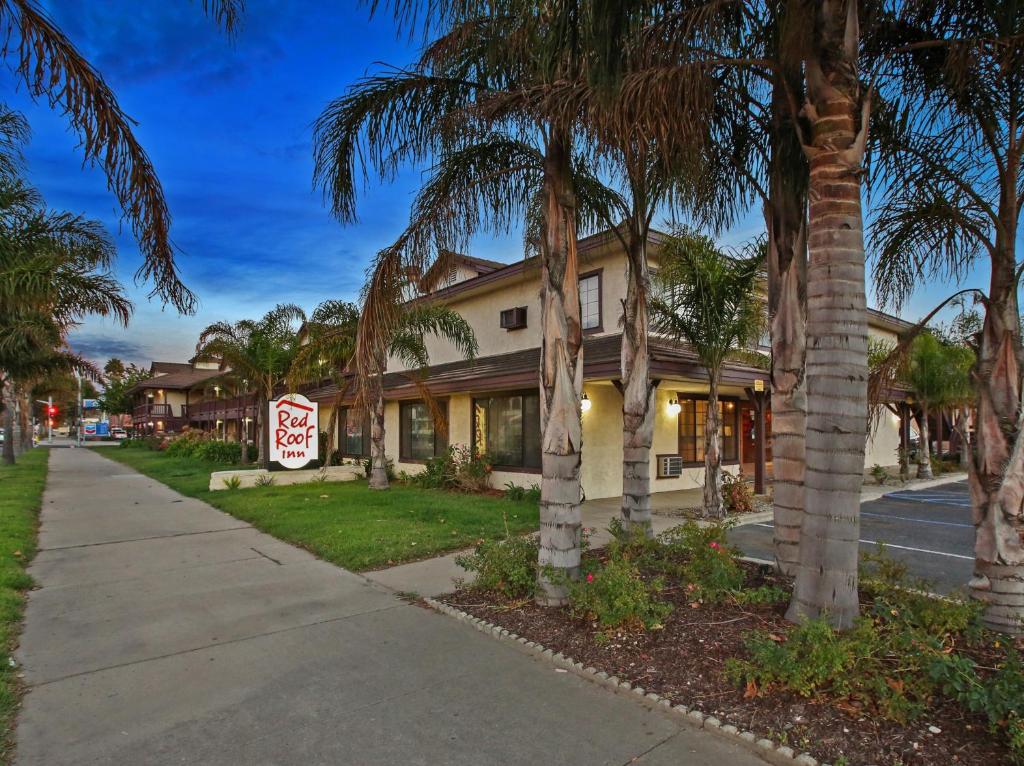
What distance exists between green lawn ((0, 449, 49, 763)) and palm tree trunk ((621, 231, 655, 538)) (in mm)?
5408

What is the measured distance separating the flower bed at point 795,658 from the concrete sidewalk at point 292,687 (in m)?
0.34

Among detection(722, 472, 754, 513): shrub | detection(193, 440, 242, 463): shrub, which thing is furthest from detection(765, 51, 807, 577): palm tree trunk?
detection(193, 440, 242, 463): shrub

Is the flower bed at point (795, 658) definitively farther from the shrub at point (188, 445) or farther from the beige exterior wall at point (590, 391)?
the shrub at point (188, 445)

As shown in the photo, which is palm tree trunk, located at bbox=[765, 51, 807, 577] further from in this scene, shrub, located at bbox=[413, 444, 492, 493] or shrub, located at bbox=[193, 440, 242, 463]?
shrub, located at bbox=[193, 440, 242, 463]

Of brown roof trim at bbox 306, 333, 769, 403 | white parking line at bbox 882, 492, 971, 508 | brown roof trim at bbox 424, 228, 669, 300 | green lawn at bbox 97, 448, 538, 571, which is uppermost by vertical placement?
brown roof trim at bbox 424, 228, 669, 300

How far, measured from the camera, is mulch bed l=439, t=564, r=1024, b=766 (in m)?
2.98

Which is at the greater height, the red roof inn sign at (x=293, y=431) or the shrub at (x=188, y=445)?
the red roof inn sign at (x=293, y=431)

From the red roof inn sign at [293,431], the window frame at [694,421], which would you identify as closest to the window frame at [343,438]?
the red roof inn sign at [293,431]

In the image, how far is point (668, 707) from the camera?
3.58 metres

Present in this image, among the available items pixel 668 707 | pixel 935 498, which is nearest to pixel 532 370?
pixel 668 707

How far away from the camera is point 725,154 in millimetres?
6383

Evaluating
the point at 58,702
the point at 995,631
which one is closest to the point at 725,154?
the point at 995,631

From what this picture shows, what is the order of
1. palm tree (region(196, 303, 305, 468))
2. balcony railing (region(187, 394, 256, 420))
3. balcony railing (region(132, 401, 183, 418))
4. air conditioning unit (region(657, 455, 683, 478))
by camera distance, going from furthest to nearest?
balcony railing (region(132, 401, 183, 418)) → balcony railing (region(187, 394, 256, 420)) → palm tree (region(196, 303, 305, 468)) → air conditioning unit (region(657, 455, 683, 478))

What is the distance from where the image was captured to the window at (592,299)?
1323 centimetres
